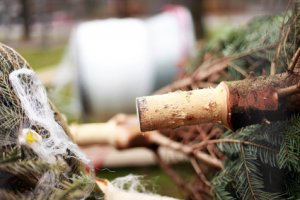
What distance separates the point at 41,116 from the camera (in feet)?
1.98

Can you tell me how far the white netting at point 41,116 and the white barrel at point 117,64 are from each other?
1.50 metres

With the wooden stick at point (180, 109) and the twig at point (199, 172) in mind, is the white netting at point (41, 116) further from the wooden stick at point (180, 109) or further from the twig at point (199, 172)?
the twig at point (199, 172)

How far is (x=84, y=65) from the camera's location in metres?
2.14

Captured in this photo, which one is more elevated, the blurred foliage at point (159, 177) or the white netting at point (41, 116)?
the white netting at point (41, 116)

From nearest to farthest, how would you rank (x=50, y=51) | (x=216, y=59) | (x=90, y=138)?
(x=216, y=59) < (x=90, y=138) < (x=50, y=51)

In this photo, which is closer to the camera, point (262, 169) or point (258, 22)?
point (262, 169)

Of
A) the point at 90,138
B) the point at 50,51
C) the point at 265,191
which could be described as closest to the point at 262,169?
the point at 265,191

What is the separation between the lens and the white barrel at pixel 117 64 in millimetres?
2139

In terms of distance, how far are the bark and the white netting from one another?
9 centimetres

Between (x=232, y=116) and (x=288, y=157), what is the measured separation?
0.28ft

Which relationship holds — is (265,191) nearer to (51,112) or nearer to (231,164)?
(231,164)

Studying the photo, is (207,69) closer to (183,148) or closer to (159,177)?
(183,148)

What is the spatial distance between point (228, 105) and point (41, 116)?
0.21 metres

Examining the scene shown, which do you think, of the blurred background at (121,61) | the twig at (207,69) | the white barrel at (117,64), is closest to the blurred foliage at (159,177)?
the blurred background at (121,61)
